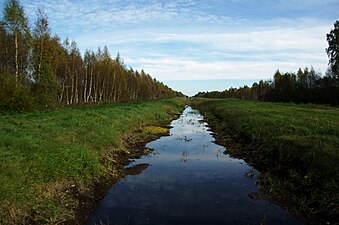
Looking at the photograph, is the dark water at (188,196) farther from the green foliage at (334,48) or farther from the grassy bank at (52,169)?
the green foliage at (334,48)

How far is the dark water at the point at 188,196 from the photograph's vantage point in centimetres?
869

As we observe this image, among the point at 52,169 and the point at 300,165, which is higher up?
the point at 52,169

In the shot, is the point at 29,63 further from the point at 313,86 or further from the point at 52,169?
the point at 313,86

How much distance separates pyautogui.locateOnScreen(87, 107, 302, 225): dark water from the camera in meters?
8.69

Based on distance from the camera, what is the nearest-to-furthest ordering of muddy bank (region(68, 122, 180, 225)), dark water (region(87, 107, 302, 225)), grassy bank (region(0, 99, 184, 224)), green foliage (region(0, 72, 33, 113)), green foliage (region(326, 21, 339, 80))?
grassy bank (region(0, 99, 184, 224)) < dark water (region(87, 107, 302, 225)) < muddy bank (region(68, 122, 180, 225)) < green foliage (region(0, 72, 33, 113)) < green foliage (region(326, 21, 339, 80))

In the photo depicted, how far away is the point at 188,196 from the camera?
1049 cm

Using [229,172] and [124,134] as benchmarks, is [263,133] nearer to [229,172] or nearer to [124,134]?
[229,172]

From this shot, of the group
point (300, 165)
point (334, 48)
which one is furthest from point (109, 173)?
point (334, 48)

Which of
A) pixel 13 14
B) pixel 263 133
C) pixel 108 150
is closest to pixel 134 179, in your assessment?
pixel 108 150

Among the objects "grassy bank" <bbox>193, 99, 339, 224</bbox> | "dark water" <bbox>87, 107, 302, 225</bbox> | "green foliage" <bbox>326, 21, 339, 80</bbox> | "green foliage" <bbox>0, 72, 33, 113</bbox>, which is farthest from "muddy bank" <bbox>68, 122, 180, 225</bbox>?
"green foliage" <bbox>326, 21, 339, 80</bbox>

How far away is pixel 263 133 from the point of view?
719 inches

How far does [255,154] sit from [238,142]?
13.9ft

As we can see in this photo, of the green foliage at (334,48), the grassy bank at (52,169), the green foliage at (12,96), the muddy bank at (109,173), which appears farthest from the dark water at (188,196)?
the green foliage at (334,48)

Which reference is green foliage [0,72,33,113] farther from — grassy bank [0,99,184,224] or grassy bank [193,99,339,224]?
grassy bank [193,99,339,224]
